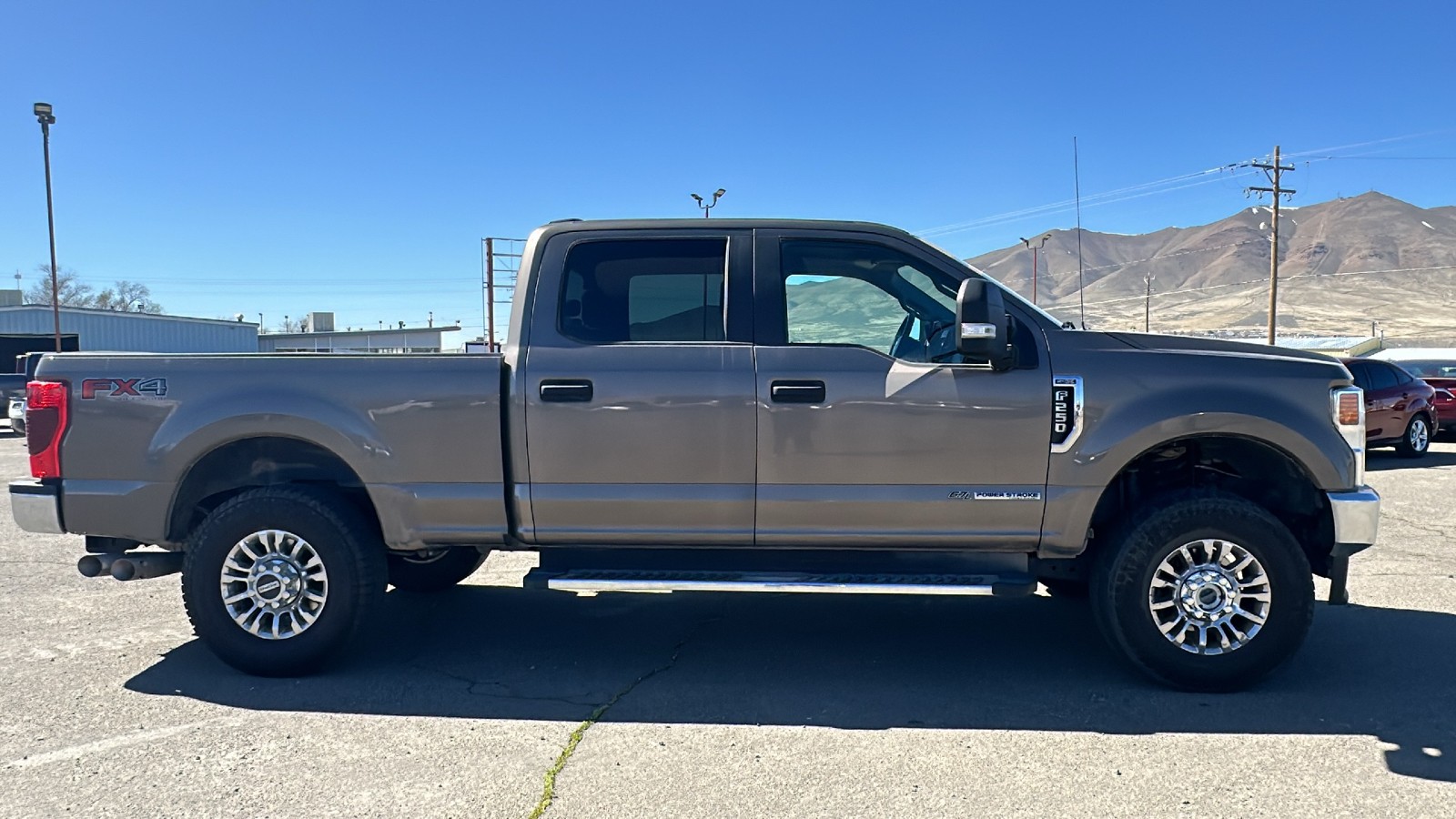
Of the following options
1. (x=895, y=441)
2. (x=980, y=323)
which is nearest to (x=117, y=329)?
(x=895, y=441)

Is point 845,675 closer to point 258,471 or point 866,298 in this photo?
point 866,298

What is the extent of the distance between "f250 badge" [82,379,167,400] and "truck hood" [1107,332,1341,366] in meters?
4.35

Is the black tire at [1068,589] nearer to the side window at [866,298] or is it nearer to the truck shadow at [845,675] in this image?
the truck shadow at [845,675]

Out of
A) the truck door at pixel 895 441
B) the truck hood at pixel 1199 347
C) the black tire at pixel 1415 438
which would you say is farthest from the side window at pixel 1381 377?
the truck door at pixel 895 441

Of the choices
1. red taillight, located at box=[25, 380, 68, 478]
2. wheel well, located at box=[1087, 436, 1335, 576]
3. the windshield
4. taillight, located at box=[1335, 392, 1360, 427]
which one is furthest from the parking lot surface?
the windshield

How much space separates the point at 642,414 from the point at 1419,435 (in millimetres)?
13708

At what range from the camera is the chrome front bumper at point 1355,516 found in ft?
13.5

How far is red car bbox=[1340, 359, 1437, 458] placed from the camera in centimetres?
1288

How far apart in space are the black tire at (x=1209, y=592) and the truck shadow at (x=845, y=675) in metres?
0.15

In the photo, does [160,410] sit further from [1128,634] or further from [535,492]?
[1128,634]

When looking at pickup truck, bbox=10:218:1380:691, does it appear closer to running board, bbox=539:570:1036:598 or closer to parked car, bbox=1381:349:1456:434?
running board, bbox=539:570:1036:598

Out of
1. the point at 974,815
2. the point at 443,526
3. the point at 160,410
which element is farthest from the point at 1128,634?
the point at 160,410

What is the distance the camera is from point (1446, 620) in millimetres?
5324

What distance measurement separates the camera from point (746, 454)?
4.28 metres
